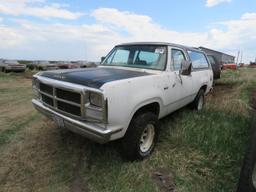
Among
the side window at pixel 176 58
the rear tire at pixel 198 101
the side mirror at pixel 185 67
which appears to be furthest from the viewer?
the rear tire at pixel 198 101

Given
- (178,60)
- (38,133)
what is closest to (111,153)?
(38,133)

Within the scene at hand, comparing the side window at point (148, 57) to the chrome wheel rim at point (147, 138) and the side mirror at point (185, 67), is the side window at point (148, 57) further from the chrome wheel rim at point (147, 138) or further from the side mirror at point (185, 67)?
the chrome wheel rim at point (147, 138)

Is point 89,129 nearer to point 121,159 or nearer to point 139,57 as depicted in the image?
point 121,159

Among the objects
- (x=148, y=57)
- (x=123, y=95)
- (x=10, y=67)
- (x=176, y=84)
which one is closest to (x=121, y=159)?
(x=123, y=95)

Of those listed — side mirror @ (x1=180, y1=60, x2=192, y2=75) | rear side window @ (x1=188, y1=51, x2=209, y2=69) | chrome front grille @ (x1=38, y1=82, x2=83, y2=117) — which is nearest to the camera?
chrome front grille @ (x1=38, y1=82, x2=83, y2=117)

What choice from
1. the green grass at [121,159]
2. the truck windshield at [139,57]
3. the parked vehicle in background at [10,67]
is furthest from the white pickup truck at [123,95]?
the parked vehicle in background at [10,67]

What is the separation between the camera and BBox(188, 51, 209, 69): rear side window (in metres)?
5.30

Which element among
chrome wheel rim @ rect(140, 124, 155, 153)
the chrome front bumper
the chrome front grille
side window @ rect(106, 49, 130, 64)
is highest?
side window @ rect(106, 49, 130, 64)

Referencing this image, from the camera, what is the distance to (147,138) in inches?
141

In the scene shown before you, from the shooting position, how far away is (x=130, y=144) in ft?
10.2

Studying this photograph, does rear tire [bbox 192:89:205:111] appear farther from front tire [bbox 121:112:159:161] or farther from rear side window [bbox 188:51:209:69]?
front tire [bbox 121:112:159:161]

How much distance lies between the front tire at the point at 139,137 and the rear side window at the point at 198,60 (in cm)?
245

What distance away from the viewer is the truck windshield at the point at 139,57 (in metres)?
3.98

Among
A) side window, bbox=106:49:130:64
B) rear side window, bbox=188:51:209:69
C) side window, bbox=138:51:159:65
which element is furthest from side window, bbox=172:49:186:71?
side window, bbox=106:49:130:64
